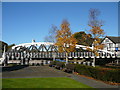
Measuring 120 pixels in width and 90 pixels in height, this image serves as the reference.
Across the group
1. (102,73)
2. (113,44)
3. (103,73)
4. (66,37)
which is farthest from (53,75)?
(113,44)

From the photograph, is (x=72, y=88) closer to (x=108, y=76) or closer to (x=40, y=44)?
(x=108, y=76)

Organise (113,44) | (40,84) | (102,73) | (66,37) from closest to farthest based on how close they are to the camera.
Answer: (40,84) < (102,73) < (66,37) < (113,44)

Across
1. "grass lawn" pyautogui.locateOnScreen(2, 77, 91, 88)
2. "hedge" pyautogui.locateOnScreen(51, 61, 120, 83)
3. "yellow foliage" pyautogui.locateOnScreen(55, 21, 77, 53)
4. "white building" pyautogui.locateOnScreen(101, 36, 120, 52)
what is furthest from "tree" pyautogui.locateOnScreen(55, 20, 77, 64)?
"white building" pyautogui.locateOnScreen(101, 36, 120, 52)

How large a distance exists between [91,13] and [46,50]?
3687 cm

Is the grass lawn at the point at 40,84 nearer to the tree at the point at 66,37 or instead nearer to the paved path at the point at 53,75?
the paved path at the point at 53,75

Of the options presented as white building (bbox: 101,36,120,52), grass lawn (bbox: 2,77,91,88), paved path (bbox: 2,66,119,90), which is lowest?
paved path (bbox: 2,66,119,90)

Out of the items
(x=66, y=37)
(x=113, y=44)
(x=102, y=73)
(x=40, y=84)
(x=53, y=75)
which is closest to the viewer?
(x=40, y=84)

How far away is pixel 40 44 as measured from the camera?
6022cm

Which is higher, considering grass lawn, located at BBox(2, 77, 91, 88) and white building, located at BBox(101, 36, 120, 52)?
white building, located at BBox(101, 36, 120, 52)

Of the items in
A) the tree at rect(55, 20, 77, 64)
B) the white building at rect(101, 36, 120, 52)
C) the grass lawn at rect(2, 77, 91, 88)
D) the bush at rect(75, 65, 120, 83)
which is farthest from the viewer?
the white building at rect(101, 36, 120, 52)

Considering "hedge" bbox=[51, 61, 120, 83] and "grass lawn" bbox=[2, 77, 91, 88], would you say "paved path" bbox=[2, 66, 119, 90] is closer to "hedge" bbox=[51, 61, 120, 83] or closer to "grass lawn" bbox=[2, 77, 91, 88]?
"hedge" bbox=[51, 61, 120, 83]

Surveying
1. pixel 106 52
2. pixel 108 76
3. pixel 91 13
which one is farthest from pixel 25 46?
pixel 108 76

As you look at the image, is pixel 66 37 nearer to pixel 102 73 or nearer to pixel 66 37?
pixel 66 37

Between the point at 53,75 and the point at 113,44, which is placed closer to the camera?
the point at 53,75
